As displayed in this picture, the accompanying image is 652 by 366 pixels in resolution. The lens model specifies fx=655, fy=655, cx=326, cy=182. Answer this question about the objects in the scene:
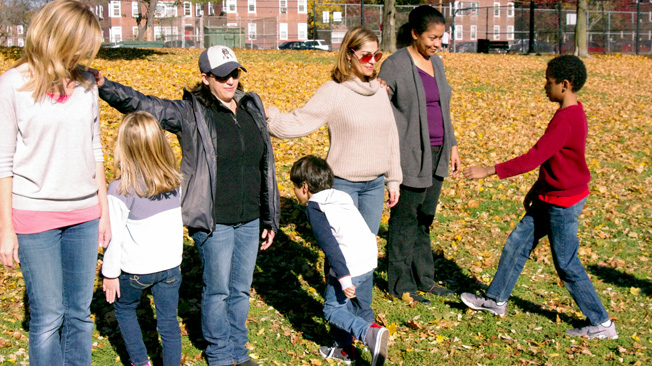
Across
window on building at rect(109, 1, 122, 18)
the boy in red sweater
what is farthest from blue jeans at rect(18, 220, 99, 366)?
window on building at rect(109, 1, 122, 18)

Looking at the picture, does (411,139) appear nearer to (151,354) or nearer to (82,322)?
(151,354)

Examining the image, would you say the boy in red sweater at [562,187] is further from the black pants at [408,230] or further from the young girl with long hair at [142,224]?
the young girl with long hair at [142,224]

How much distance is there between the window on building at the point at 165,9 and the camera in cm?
6406

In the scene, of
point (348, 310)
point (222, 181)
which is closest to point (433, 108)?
point (348, 310)

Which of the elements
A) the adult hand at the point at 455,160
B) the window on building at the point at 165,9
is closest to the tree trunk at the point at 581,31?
the adult hand at the point at 455,160

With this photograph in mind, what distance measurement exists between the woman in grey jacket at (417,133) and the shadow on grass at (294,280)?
0.78m

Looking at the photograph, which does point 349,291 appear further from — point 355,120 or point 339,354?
point 355,120

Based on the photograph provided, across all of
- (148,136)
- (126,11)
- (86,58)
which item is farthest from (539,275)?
(126,11)

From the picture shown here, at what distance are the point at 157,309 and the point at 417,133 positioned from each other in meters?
2.53

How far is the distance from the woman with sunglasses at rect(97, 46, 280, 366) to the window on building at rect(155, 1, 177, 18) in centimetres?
6259

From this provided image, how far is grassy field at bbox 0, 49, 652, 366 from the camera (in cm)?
477

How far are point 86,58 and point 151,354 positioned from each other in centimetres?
240

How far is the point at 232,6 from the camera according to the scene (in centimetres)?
6244

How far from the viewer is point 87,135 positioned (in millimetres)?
3312
